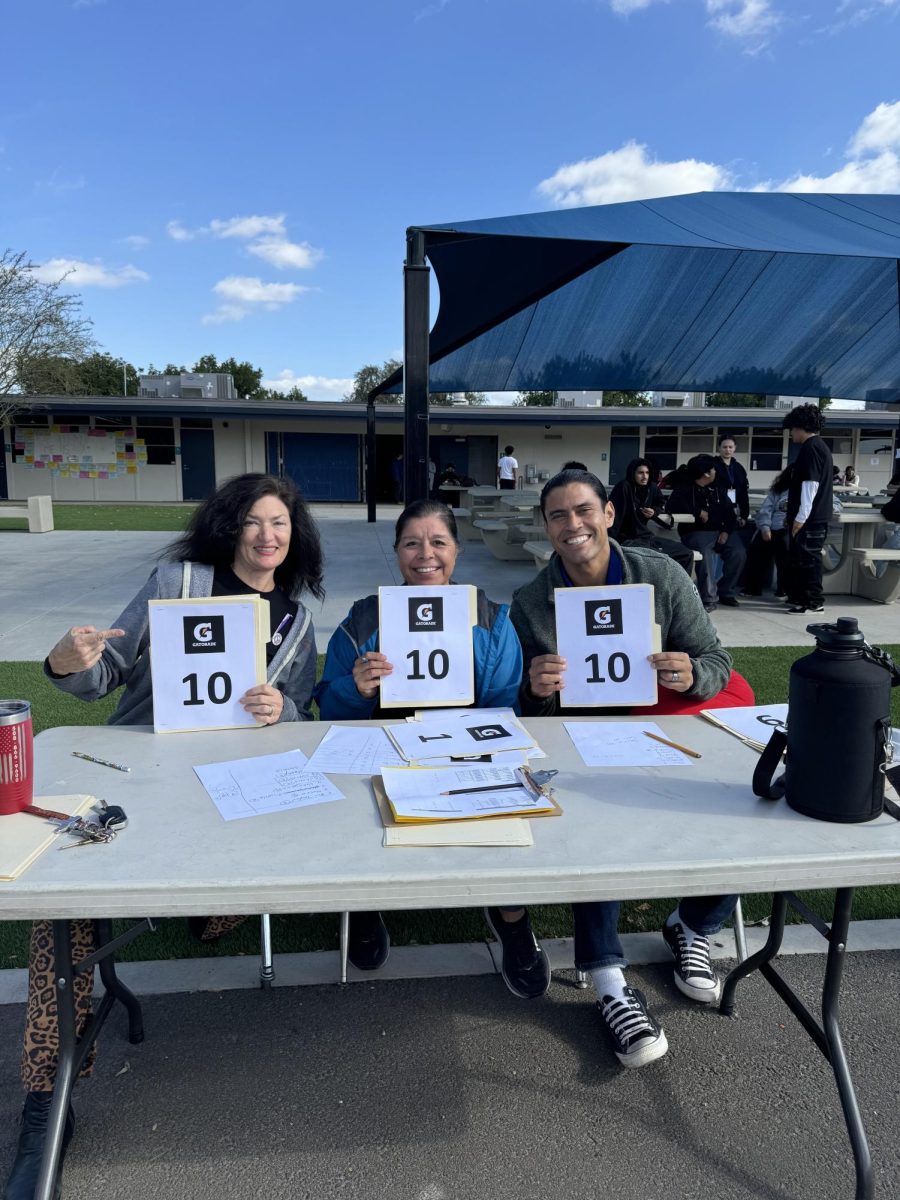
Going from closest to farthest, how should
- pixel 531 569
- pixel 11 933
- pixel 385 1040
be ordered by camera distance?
pixel 385 1040 < pixel 11 933 < pixel 531 569

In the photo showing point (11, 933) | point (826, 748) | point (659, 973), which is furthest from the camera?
point (11, 933)

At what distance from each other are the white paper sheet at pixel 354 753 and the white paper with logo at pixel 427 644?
162mm

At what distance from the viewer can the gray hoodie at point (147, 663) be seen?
2264mm

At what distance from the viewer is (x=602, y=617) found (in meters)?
2.29

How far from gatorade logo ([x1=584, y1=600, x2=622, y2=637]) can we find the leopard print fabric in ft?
5.01

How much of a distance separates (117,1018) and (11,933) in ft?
2.11

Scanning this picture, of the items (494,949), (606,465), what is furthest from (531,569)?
(606,465)

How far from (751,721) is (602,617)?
513 millimetres

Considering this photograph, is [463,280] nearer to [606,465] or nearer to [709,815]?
[709,815]

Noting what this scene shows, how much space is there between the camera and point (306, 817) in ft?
5.23

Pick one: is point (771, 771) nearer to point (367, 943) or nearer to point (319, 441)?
point (367, 943)

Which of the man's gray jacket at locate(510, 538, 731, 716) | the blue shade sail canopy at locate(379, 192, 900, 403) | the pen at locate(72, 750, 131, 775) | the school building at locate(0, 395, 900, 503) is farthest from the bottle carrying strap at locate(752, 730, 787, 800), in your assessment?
the school building at locate(0, 395, 900, 503)

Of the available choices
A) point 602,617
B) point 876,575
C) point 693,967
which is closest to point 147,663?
point 602,617

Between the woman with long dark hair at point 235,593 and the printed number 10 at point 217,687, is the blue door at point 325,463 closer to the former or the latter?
the woman with long dark hair at point 235,593
